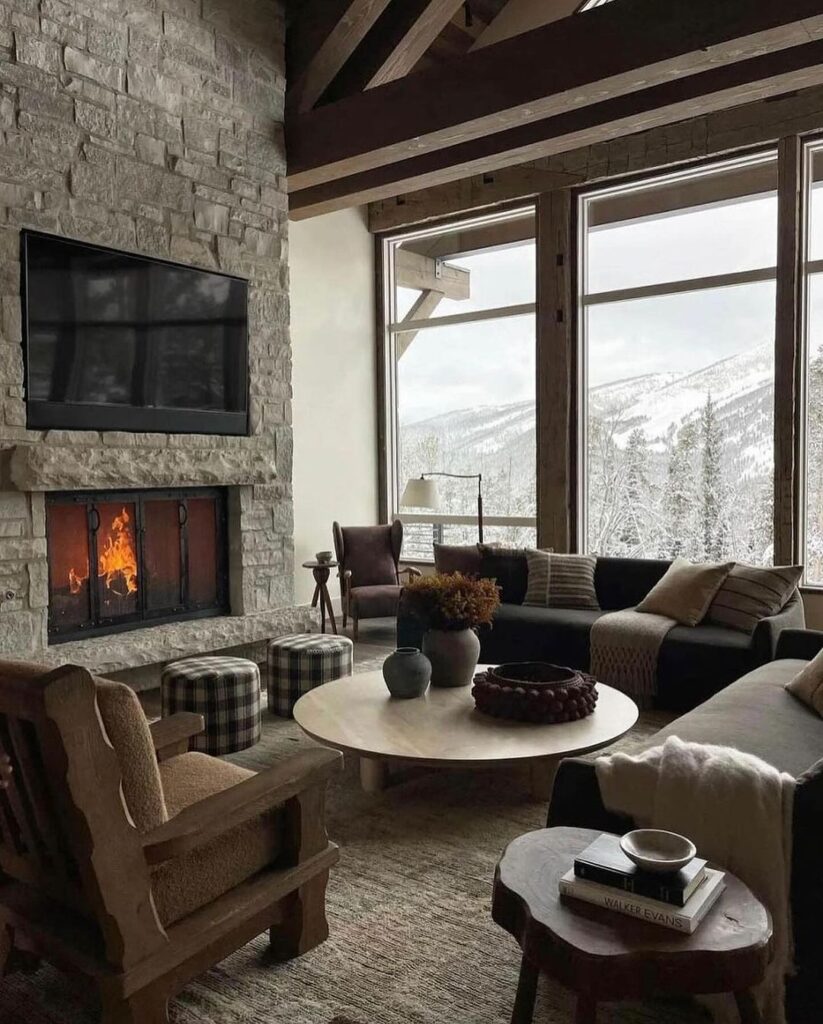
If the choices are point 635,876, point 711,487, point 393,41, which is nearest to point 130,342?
point 393,41

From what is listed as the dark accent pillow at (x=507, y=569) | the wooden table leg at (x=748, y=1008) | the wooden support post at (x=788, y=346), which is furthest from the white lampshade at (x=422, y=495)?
the wooden table leg at (x=748, y=1008)

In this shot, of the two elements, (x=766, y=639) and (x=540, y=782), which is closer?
(x=540, y=782)

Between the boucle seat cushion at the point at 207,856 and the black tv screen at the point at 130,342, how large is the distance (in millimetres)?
2608

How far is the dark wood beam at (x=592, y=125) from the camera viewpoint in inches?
167

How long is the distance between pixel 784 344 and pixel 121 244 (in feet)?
14.0

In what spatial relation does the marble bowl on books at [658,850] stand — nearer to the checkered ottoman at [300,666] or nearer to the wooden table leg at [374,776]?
the wooden table leg at [374,776]

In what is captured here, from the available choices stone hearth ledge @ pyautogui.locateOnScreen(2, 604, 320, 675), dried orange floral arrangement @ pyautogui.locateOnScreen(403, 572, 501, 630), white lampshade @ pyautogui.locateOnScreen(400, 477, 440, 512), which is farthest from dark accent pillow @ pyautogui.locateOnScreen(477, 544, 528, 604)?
dried orange floral arrangement @ pyautogui.locateOnScreen(403, 572, 501, 630)

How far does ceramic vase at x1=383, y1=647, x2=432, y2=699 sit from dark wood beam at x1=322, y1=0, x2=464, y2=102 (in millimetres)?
3925

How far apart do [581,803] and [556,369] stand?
4.98 meters

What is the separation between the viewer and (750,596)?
4.38 m

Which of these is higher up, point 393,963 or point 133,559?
point 133,559

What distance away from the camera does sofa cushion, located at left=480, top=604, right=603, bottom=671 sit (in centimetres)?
471

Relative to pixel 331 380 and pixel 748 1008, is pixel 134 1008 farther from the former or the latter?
pixel 331 380

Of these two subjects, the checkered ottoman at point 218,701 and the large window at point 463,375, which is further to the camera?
the large window at point 463,375
